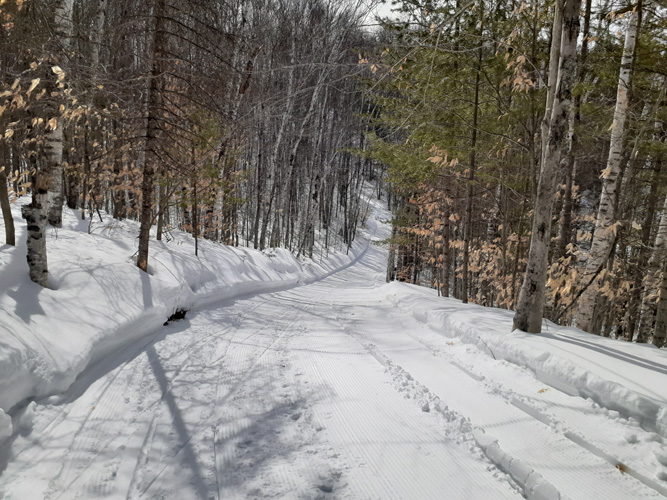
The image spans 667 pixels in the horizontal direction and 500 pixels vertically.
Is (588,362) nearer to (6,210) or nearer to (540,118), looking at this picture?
(540,118)

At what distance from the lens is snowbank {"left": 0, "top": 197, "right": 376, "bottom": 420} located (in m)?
3.40

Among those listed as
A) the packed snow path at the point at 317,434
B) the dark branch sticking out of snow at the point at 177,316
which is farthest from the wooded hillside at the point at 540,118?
the dark branch sticking out of snow at the point at 177,316

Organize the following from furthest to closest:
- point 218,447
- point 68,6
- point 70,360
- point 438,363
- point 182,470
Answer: point 68,6 < point 438,363 < point 70,360 < point 218,447 < point 182,470

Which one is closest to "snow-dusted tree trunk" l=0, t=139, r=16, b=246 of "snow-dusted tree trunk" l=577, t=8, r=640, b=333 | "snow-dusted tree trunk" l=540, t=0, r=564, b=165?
"snow-dusted tree trunk" l=540, t=0, r=564, b=165

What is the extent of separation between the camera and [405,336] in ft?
21.4

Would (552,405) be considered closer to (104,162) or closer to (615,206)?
(615,206)

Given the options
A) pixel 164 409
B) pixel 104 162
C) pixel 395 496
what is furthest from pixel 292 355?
pixel 104 162

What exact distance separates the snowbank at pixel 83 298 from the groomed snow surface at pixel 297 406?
0.03 metres

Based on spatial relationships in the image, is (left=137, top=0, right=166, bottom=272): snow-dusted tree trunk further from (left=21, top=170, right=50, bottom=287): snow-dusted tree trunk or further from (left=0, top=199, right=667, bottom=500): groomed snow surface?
(left=21, top=170, right=50, bottom=287): snow-dusted tree trunk

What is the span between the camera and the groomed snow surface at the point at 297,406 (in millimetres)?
2607

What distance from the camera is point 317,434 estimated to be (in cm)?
320

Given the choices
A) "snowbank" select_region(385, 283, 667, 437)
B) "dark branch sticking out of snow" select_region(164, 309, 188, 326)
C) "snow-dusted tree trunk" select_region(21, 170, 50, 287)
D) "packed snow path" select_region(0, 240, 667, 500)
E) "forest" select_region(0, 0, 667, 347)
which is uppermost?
"forest" select_region(0, 0, 667, 347)

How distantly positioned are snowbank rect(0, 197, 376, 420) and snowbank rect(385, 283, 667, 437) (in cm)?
518

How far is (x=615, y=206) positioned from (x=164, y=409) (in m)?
7.85
